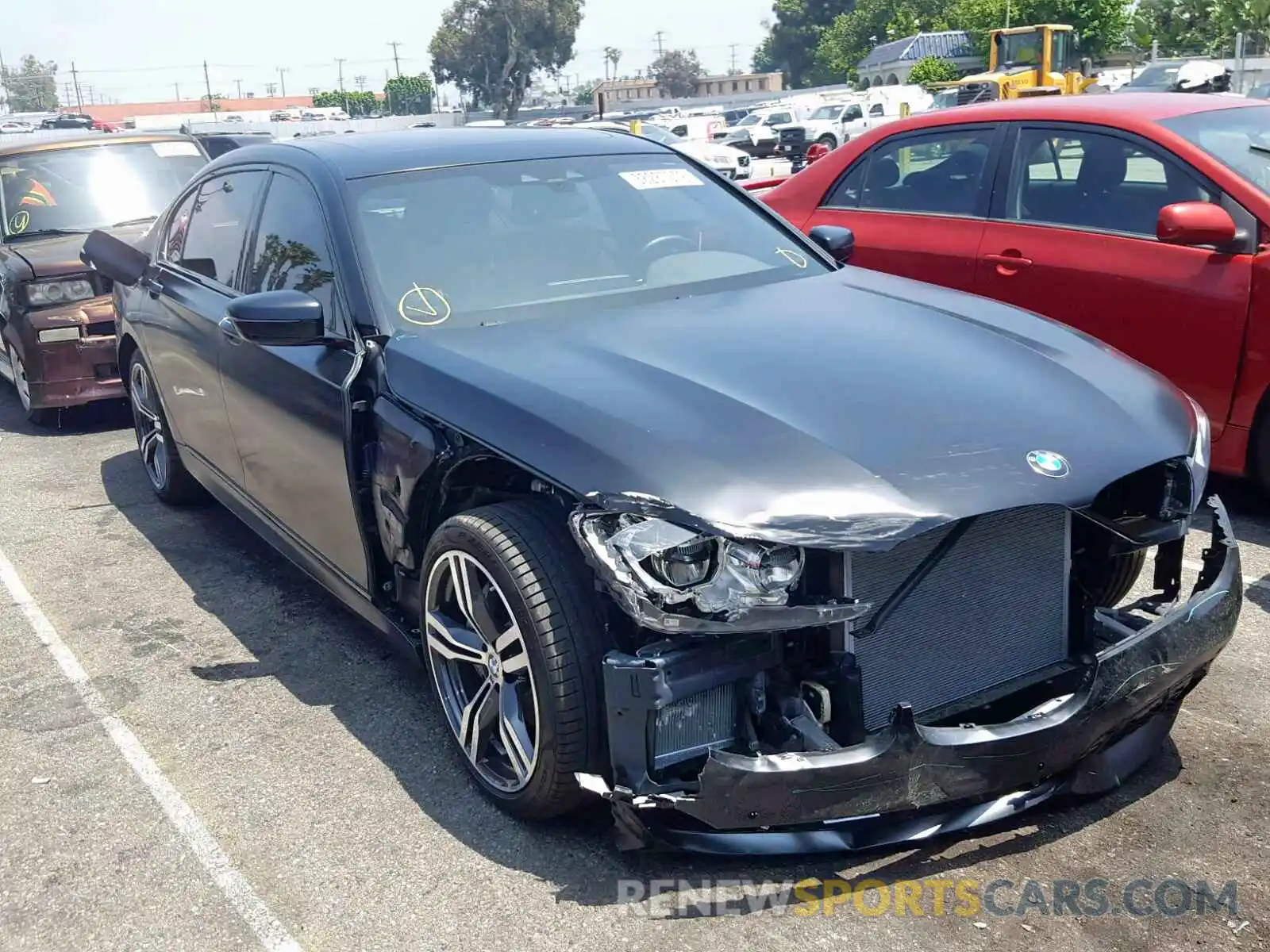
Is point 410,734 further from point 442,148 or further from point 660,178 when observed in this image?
point 660,178

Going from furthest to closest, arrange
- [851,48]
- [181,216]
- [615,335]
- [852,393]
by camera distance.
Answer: [851,48], [181,216], [615,335], [852,393]

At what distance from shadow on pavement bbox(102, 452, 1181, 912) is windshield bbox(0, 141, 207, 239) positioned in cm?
330

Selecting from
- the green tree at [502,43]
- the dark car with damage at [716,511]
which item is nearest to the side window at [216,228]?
the dark car with damage at [716,511]

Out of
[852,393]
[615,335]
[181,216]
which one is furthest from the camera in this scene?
[181,216]

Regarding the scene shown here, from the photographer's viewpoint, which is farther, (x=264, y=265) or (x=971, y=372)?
(x=264, y=265)

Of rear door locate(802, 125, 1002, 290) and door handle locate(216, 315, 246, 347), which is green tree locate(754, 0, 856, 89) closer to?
rear door locate(802, 125, 1002, 290)

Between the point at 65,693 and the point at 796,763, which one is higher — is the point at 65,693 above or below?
below

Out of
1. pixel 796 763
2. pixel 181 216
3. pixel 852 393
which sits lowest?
pixel 796 763

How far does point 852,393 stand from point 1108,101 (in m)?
3.41

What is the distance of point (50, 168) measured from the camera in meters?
8.40

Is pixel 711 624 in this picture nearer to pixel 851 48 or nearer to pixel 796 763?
pixel 796 763

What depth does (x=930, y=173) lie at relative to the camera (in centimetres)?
609

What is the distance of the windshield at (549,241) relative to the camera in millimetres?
3715

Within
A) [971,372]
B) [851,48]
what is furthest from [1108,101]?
[851,48]
